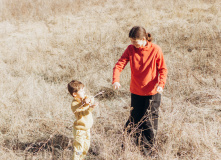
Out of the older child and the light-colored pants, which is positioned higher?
the older child

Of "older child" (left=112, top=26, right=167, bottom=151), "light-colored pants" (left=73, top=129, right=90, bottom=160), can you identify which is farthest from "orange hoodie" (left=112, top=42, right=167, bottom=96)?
"light-colored pants" (left=73, top=129, right=90, bottom=160)

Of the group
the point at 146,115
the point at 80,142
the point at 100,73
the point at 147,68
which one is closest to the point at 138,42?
the point at 147,68

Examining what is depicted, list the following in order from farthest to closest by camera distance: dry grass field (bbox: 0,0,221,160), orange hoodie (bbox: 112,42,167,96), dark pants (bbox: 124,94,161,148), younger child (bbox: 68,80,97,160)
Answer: dry grass field (bbox: 0,0,221,160) → dark pants (bbox: 124,94,161,148) → orange hoodie (bbox: 112,42,167,96) → younger child (bbox: 68,80,97,160)

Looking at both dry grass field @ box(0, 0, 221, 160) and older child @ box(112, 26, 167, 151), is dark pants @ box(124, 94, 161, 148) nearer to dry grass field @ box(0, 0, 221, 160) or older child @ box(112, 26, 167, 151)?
older child @ box(112, 26, 167, 151)

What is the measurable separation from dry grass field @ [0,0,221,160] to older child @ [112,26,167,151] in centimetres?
22

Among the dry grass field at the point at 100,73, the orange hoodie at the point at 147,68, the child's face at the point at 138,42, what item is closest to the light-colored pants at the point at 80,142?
the dry grass field at the point at 100,73

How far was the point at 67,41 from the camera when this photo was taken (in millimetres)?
5664

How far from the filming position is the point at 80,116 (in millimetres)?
1832

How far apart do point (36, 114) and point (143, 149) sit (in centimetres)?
161

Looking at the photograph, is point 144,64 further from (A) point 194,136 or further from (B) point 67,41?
(B) point 67,41

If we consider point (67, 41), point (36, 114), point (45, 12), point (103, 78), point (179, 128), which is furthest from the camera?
point (45, 12)

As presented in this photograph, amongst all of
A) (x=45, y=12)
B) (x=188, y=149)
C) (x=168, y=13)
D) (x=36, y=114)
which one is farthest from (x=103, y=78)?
(x=45, y=12)

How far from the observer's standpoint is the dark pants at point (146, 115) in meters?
1.96

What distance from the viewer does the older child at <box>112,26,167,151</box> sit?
1.81 m
